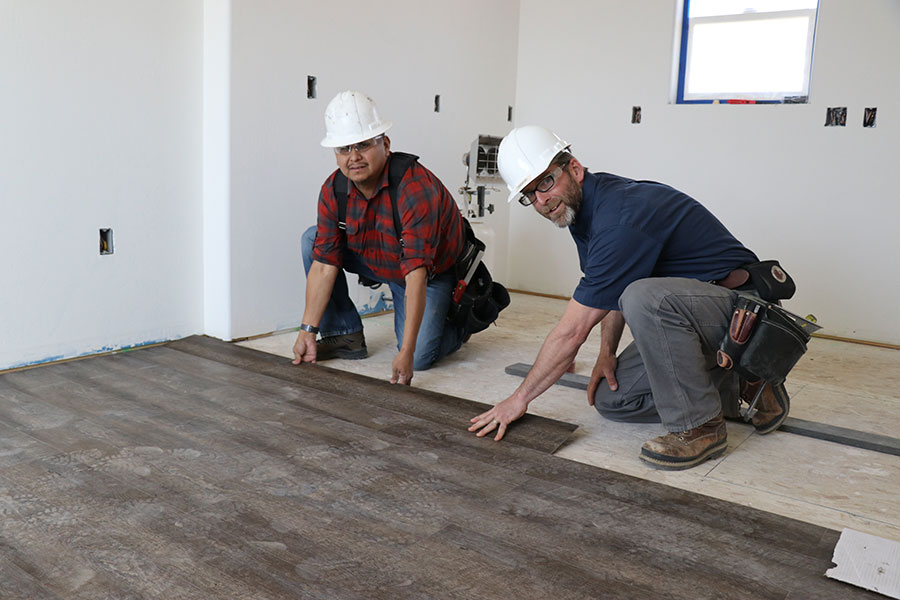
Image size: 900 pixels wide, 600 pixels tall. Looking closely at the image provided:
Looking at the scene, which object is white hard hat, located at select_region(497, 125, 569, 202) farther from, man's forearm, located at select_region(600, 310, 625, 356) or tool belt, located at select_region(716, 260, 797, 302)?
tool belt, located at select_region(716, 260, 797, 302)

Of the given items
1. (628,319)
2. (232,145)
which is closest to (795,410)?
(628,319)

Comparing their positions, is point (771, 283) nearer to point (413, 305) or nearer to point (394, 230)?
point (413, 305)

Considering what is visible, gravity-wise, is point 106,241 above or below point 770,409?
above

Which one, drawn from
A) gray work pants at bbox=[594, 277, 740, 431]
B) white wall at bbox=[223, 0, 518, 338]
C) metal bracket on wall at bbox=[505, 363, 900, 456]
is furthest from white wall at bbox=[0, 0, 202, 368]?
metal bracket on wall at bbox=[505, 363, 900, 456]

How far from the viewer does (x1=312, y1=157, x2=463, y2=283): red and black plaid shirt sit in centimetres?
287

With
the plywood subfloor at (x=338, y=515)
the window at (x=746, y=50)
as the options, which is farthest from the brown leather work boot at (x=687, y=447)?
the window at (x=746, y=50)

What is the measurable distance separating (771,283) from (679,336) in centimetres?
34

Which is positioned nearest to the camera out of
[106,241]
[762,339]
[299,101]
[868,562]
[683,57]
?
[868,562]

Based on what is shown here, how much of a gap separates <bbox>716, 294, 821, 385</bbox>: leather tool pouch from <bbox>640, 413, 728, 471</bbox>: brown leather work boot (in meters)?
0.20

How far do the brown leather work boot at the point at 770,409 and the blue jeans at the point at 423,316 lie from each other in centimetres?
131

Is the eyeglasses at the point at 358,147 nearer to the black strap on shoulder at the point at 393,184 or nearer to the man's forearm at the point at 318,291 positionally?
the black strap on shoulder at the point at 393,184

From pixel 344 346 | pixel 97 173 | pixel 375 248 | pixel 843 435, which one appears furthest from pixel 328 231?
pixel 843 435

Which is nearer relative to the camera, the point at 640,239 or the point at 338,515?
the point at 338,515

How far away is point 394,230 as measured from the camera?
9.87ft
